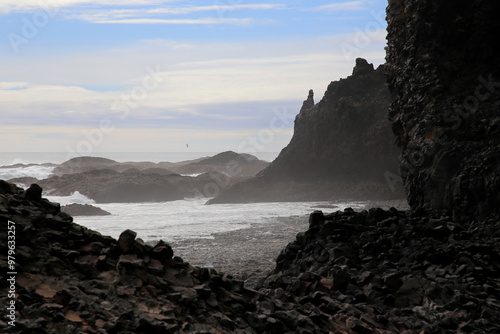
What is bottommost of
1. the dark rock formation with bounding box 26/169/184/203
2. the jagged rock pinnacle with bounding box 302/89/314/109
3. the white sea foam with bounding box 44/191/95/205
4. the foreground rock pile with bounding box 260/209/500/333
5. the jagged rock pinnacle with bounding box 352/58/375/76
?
the foreground rock pile with bounding box 260/209/500/333

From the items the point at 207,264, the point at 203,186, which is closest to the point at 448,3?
the point at 207,264

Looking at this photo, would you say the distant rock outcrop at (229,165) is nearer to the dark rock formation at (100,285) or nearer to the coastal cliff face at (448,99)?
the coastal cliff face at (448,99)

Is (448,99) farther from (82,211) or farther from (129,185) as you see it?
(129,185)

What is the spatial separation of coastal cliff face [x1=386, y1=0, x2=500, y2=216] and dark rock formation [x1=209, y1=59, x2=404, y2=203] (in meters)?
20.6

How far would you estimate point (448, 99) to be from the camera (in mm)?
16156

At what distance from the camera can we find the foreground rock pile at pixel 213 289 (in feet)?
22.2

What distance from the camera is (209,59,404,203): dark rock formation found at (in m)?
39.5

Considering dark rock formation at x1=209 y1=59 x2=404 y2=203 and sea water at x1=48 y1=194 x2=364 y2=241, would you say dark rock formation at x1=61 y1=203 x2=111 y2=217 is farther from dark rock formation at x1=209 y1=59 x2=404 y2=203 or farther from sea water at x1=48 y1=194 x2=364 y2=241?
dark rock formation at x1=209 y1=59 x2=404 y2=203

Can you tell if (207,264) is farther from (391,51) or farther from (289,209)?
(289,209)

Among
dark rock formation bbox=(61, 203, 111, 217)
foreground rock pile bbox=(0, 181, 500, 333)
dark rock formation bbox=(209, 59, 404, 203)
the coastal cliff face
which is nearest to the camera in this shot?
foreground rock pile bbox=(0, 181, 500, 333)

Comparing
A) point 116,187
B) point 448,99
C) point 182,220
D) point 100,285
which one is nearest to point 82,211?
point 182,220

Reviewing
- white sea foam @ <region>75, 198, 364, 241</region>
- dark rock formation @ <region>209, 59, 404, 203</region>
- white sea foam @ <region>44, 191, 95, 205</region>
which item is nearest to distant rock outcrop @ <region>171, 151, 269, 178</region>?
dark rock formation @ <region>209, 59, 404, 203</region>

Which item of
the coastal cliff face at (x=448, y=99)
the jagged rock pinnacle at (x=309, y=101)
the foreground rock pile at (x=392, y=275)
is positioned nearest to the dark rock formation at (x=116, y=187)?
the jagged rock pinnacle at (x=309, y=101)

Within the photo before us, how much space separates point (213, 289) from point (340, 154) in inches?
1355
